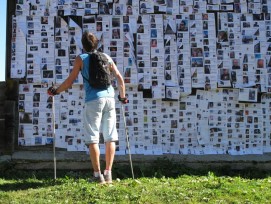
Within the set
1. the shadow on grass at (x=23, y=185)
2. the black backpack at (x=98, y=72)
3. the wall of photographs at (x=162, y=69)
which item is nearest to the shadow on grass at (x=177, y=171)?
the wall of photographs at (x=162, y=69)

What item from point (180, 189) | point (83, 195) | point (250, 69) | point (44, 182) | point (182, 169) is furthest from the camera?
point (250, 69)

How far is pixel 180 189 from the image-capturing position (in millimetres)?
5988

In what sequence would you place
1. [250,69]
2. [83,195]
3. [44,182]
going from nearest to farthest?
[83,195], [44,182], [250,69]

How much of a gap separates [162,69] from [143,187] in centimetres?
244

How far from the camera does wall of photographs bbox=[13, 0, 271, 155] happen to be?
25.1 ft

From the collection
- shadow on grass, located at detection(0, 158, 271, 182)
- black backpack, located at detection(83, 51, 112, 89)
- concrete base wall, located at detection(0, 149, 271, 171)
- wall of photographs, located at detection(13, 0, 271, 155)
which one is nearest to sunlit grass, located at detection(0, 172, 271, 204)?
shadow on grass, located at detection(0, 158, 271, 182)

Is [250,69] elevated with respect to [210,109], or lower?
elevated

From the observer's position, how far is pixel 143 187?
6.03 meters

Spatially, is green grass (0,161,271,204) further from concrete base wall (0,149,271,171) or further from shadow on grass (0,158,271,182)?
concrete base wall (0,149,271,171)

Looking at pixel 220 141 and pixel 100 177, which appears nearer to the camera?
pixel 100 177

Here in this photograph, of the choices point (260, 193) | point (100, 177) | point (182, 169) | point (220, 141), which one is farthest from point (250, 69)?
point (100, 177)

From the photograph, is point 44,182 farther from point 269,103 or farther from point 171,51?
point 269,103

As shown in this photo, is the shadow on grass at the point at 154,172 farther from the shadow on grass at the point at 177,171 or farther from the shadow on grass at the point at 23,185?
the shadow on grass at the point at 23,185

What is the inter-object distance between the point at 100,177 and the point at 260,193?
2.13 m
